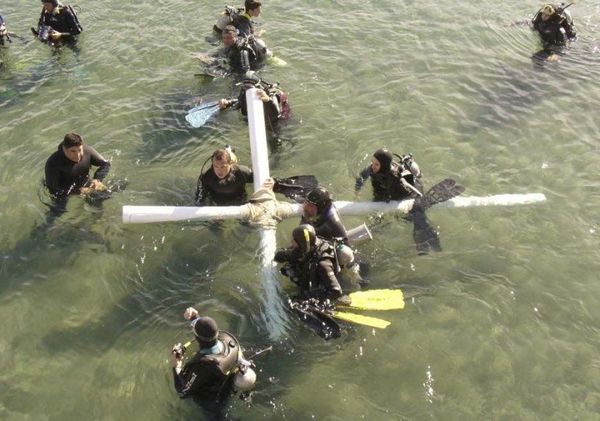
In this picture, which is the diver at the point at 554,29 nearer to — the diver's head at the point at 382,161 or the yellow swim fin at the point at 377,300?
the diver's head at the point at 382,161

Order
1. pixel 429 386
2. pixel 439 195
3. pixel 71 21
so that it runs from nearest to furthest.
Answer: pixel 429 386 < pixel 439 195 < pixel 71 21

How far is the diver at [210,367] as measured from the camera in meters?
4.86

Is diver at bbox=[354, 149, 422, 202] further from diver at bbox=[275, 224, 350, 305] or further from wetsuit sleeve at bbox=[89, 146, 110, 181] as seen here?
wetsuit sleeve at bbox=[89, 146, 110, 181]

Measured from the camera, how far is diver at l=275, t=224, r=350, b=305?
6.07 metres

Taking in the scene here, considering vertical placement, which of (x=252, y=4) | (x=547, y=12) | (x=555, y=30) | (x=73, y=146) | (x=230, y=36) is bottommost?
(x=73, y=146)

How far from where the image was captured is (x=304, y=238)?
6012 mm

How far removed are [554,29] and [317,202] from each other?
29.7 ft

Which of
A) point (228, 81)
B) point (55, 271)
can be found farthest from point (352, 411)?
point (228, 81)

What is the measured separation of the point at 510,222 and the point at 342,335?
3.50 metres

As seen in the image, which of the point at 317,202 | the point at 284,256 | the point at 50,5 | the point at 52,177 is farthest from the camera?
the point at 50,5

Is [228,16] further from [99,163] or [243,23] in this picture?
[99,163]

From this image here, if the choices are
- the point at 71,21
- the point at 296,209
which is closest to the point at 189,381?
the point at 296,209

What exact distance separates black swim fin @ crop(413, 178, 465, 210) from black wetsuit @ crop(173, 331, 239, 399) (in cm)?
378

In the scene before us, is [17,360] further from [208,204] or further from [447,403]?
[447,403]
